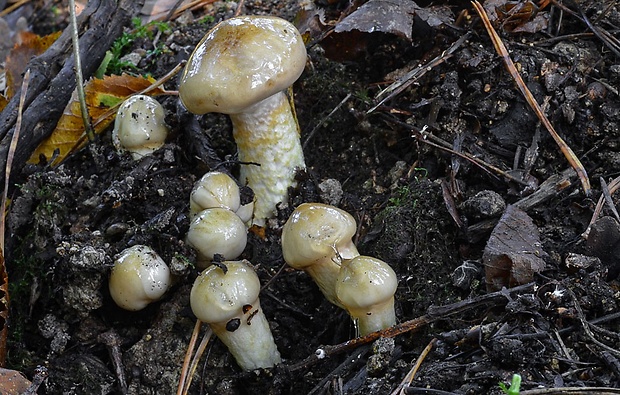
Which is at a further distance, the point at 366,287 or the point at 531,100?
the point at 531,100

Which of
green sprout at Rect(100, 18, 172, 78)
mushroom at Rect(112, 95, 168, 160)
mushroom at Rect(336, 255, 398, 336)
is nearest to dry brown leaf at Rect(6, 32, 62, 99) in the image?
green sprout at Rect(100, 18, 172, 78)

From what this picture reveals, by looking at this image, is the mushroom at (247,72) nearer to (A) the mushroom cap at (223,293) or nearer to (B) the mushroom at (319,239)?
(B) the mushroom at (319,239)

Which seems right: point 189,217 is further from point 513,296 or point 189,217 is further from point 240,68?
point 513,296

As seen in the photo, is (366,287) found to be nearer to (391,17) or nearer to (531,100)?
(531,100)

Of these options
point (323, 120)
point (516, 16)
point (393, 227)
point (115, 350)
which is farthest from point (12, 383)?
point (516, 16)

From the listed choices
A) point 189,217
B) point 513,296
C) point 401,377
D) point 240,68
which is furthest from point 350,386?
point 240,68

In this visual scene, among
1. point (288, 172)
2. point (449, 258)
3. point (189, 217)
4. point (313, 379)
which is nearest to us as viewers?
point (313, 379)
